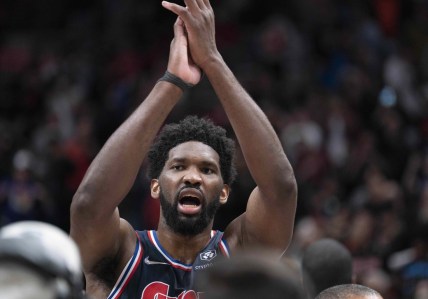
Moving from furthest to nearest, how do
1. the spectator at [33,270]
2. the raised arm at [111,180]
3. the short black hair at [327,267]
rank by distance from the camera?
the short black hair at [327,267]
the raised arm at [111,180]
the spectator at [33,270]

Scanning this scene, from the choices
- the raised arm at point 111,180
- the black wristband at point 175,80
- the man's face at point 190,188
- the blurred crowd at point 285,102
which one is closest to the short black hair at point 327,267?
the man's face at point 190,188

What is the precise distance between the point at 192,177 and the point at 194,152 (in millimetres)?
176

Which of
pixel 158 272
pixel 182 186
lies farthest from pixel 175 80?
pixel 158 272

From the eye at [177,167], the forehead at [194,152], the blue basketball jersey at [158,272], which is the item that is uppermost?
the forehead at [194,152]

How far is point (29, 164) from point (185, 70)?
7.14 m

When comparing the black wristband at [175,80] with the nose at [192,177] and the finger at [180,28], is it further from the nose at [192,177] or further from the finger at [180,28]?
the nose at [192,177]

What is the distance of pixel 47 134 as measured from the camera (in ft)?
41.3

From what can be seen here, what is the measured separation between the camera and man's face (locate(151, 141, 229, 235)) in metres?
4.73

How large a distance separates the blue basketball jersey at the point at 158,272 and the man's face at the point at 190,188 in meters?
0.14

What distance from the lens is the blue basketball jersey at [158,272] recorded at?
183 inches

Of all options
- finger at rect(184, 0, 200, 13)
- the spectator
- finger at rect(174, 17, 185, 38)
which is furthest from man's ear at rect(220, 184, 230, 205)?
the spectator

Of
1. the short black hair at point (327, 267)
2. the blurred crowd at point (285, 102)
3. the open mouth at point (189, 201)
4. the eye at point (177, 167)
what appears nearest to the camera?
the open mouth at point (189, 201)

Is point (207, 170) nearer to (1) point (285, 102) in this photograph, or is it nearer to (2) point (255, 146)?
(2) point (255, 146)

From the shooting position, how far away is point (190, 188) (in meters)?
4.71
